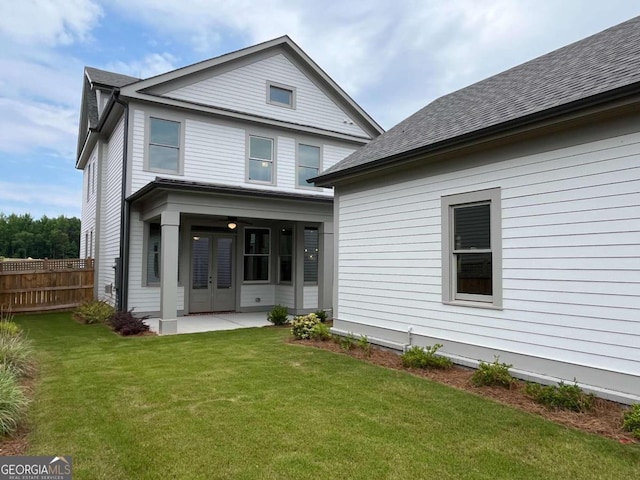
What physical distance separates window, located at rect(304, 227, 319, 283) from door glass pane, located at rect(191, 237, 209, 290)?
2996 millimetres

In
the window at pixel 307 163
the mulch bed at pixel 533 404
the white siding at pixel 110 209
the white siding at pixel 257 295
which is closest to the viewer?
the mulch bed at pixel 533 404

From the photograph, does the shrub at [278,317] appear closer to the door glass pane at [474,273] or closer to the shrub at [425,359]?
the shrub at [425,359]

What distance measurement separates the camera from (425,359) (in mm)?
5867

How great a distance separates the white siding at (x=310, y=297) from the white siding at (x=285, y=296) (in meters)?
0.36

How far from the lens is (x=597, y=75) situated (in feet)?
16.2

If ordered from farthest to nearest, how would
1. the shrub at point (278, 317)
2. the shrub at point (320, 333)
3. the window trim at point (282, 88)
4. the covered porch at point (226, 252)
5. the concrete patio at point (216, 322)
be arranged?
the window trim at point (282, 88)
the shrub at point (278, 317)
the concrete patio at point (216, 322)
the covered porch at point (226, 252)
the shrub at point (320, 333)

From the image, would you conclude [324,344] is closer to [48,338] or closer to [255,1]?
[48,338]

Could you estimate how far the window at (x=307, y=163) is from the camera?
13.3 meters

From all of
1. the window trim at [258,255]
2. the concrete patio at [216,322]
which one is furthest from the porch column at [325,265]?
the window trim at [258,255]

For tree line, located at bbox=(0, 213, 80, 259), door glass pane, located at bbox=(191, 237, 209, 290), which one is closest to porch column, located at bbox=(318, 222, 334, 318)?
door glass pane, located at bbox=(191, 237, 209, 290)

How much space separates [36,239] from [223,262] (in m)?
68.7

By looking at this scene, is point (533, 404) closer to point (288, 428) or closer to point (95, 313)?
point (288, 428)

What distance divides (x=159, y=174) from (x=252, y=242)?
11.4ft

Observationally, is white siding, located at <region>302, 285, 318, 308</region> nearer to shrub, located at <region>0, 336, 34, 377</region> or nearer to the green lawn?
the green lawn
